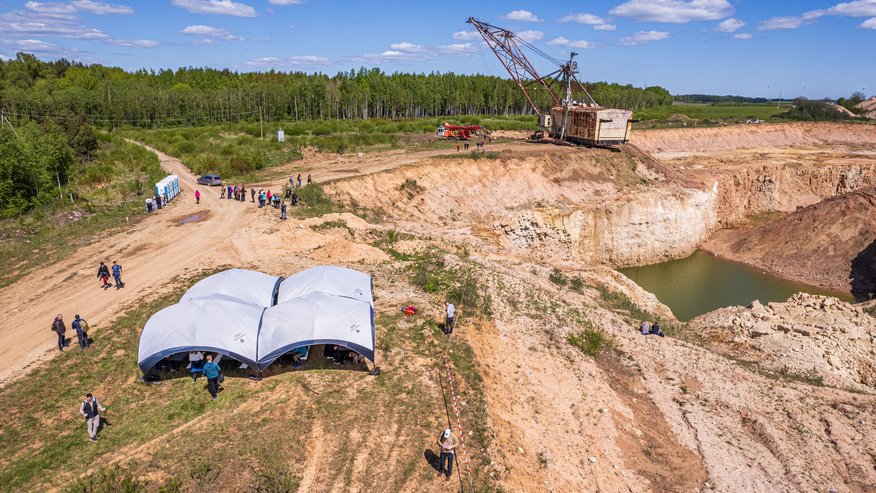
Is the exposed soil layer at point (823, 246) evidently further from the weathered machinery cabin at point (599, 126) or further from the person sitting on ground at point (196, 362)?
the person sitting on ground at point (196, 362)

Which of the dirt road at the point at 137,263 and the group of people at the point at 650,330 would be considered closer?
the dirt road at the point at 137,263

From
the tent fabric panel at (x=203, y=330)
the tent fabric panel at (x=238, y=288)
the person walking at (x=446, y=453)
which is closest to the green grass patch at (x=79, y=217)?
the tent fabric panel at (x=238, y=288)

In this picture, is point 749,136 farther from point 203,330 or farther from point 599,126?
point 203,330

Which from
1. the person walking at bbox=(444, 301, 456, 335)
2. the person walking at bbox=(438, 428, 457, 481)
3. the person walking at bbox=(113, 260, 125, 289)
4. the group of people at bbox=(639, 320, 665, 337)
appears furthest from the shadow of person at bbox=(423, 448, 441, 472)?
the person walking at bbox=(113, 260, 125, 289)

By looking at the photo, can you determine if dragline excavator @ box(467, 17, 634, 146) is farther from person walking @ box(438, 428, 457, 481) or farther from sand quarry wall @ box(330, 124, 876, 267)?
person walking @ box(438, 428, 457, 481)

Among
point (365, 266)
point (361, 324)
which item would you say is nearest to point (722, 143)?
point (365, 266)

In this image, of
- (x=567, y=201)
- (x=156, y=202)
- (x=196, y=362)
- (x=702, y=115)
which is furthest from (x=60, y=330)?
(x=702, y=115)

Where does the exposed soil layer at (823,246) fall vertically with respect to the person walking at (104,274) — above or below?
below
